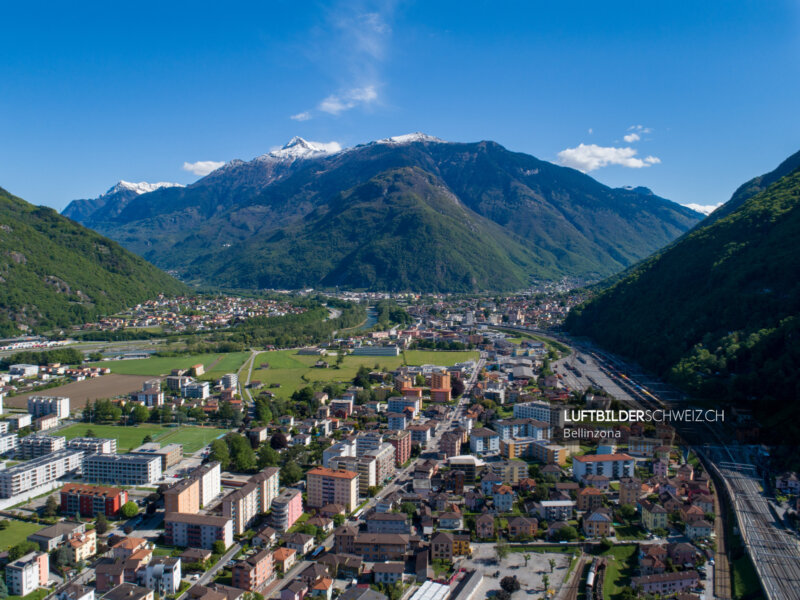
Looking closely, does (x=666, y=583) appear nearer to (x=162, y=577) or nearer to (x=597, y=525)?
(x=597, y=525)

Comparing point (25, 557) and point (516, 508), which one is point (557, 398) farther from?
point (25, 557)

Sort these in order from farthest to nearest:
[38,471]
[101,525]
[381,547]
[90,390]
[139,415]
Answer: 1. [90,390]
2. [139,415]
3. [38,471]
4. [101,525]
5. [381,547]

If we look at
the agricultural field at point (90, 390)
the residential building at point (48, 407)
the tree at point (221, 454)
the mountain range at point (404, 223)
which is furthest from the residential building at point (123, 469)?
the mountain range at point (404, 223)

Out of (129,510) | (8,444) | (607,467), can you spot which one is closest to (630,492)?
(607,467)

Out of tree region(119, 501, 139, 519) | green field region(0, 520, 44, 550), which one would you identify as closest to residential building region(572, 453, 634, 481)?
tree region(119, 501, 139, 519)

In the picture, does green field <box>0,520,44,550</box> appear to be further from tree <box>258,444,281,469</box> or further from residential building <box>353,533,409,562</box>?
residential building <box>353,533,409,562</box>

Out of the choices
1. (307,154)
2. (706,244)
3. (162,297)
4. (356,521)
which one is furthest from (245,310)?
(307,154)
